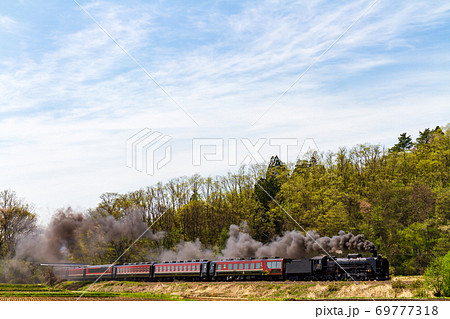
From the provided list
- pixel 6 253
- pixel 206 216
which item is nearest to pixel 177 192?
pixel 206 216

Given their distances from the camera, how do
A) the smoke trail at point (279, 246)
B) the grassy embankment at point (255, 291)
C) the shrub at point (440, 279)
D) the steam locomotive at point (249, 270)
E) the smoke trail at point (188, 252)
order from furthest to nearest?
the smoke trail at point (188, 252) < the smoke trail at point (279, 246) < the steam locomotive at point (249, 270) < the grassy embankment at point (255, 291) < the shrub at point (440, 279)

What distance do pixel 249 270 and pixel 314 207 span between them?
60.4 feet

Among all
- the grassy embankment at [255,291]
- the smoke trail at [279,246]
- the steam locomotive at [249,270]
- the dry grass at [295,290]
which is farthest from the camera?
the smoke trail at [279,246]

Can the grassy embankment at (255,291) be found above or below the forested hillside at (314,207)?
below

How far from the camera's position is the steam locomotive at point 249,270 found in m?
45.6

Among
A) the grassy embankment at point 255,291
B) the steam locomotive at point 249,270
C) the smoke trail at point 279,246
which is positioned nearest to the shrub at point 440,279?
the grassy embankment at point 255,291

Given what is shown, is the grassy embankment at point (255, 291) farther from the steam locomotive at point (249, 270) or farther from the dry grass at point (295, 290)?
the steam locomotive at point (249, 270)

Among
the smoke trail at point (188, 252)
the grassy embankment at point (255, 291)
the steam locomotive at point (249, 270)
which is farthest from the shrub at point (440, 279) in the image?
the smoke trail at point (188, 252)

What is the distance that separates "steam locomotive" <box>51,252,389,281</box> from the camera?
150 ft

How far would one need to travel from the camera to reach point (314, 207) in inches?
2687

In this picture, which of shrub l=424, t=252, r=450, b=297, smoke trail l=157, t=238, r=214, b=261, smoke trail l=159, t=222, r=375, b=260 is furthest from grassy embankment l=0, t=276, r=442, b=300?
smoke trail l=157, t=238, r=214, b=261

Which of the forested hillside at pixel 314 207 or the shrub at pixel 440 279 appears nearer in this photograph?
the shrub at pixel 440 279

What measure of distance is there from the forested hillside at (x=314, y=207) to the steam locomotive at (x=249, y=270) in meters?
8.54

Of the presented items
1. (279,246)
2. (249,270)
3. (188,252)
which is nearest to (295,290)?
(249,270)
